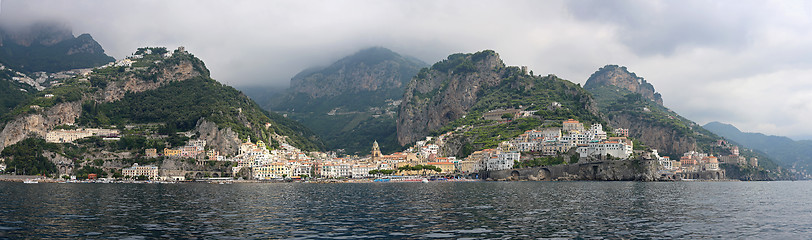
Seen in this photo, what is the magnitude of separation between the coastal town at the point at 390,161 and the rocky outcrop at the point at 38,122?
4166 millimetres

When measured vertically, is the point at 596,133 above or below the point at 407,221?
above

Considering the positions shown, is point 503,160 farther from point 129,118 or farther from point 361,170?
point 129,118

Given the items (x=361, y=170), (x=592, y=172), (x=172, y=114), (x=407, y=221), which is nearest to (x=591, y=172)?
(x=592, y=172)

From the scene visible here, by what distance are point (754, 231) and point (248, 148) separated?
514 ft

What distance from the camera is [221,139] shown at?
565 feet

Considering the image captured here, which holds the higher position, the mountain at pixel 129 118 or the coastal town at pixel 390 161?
the mountain at pixel 129 118

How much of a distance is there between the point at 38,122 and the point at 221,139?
5297 centimetres

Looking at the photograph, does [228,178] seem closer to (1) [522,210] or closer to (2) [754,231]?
(1) [522,210]

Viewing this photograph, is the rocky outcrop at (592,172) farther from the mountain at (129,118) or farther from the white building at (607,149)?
the mountain at (129,118)

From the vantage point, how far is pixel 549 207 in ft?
164

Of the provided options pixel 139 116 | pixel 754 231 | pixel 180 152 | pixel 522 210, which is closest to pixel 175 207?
pixel 522 210

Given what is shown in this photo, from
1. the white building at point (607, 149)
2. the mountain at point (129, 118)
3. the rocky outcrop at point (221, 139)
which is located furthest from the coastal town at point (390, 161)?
the mountain at point (129, 118)

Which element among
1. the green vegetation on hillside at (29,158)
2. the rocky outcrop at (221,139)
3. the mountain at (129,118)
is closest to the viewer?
the green vegetation on hillside at (29,158)

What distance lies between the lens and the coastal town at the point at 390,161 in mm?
154125
